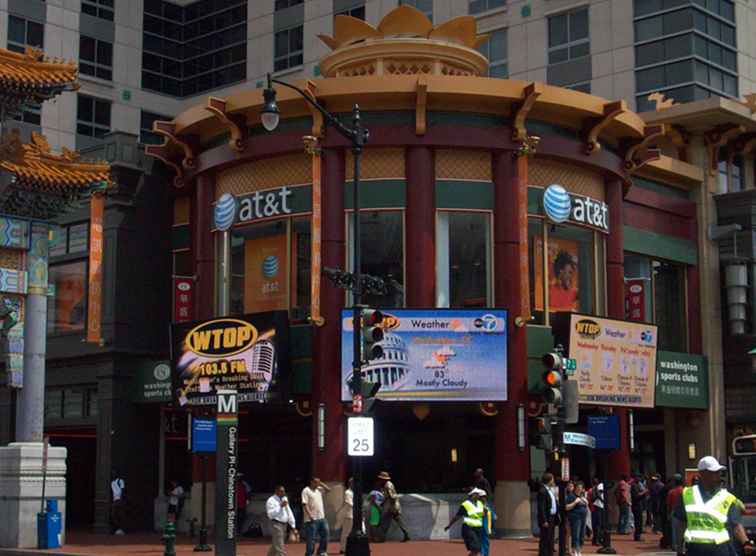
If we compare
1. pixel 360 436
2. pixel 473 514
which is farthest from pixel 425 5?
pixel 473 514

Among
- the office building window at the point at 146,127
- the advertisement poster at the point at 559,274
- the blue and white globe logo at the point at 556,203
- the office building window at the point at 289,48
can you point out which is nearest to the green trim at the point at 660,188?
the advertisement poster at the point at 559,274

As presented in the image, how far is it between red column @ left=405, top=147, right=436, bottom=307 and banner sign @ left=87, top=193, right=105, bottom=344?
10.6m

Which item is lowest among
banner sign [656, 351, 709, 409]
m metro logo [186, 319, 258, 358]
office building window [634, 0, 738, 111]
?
banner sign [656, 351, 709, 409]

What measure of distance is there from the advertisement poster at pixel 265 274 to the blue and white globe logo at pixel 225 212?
0.82 meters

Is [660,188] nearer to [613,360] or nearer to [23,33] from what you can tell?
[613,360]

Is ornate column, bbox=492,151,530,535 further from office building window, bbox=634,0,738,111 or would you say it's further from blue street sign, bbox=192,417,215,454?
office building window, bbox=634,0,738,111

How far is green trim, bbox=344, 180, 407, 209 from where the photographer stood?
115 feet

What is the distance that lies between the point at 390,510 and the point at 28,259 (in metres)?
11.7

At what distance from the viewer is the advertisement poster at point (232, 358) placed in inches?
Answer: 1353

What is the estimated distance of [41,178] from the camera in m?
33.0

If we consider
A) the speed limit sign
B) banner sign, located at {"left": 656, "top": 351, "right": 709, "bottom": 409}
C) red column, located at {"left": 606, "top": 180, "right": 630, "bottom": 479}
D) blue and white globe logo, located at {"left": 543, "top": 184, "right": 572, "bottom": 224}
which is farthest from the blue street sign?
banner sign, located at {"left": 656, "top": 351, "right": 709, "bottom": 409}

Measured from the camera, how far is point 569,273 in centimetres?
3753

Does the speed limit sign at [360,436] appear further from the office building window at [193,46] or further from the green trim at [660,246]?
the office building window at [193,46]

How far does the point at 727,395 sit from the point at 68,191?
2390 cm
